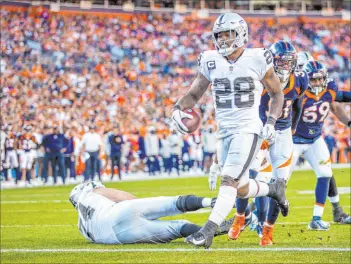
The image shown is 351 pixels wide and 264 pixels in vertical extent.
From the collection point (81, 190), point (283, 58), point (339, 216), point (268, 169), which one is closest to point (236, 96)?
point (283, 58)

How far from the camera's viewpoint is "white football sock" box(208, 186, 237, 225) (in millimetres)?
6527

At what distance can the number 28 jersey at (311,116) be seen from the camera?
10234 millimetres

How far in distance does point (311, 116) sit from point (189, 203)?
365 cm

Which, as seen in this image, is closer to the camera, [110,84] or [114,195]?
[114,195]

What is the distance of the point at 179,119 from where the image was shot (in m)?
6.96

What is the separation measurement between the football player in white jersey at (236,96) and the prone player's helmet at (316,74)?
2894 millimetres

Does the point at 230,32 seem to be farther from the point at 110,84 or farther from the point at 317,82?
the point at 110,84

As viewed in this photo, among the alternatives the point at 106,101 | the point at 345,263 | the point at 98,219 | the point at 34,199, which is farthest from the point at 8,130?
the point at 345,263

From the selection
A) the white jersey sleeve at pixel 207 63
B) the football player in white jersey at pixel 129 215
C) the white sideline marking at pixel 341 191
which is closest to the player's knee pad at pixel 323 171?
the football player in white jersey at pixel 129 215

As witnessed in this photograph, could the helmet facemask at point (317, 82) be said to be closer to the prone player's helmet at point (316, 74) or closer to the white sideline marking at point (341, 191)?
the prone player's helmet at point (316, 74)

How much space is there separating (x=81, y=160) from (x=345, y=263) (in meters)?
19.1

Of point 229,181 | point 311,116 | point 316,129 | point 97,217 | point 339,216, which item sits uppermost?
point 311,116

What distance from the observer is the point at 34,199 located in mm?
16188

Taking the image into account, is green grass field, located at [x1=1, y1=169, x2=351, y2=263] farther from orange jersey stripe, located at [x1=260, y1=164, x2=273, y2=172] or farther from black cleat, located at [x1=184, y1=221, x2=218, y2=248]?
orange jersey stripe, located at [x1=260, y1=164, x2=273, y2=172]
